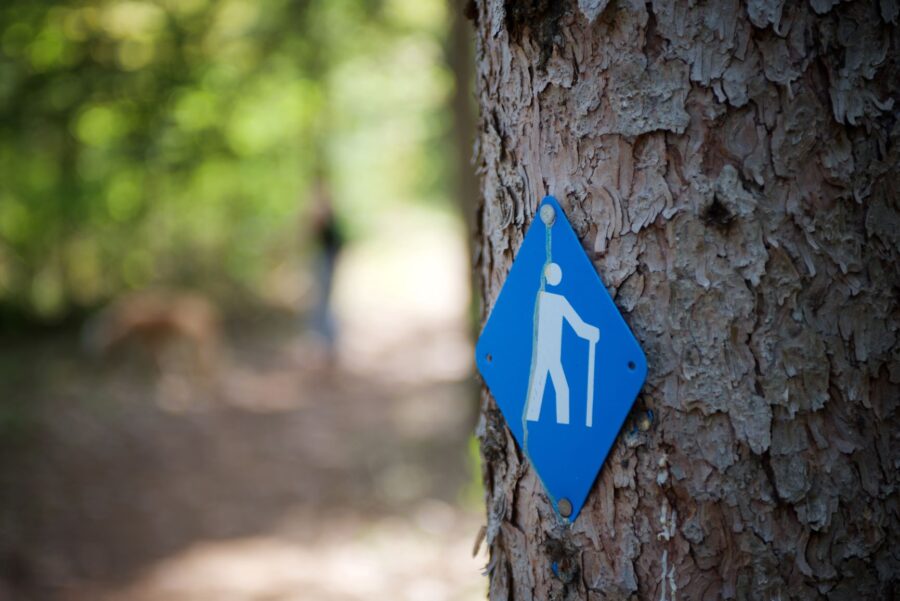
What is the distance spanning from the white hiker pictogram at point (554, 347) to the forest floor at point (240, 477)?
6.05 ft

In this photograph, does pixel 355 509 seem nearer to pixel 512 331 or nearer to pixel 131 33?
pixel 512 331

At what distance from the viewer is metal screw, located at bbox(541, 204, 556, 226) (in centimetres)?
117

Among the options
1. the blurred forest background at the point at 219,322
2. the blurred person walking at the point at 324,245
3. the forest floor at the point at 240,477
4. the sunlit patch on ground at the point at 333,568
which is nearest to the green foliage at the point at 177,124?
the blurred forest background at the point at 219,322

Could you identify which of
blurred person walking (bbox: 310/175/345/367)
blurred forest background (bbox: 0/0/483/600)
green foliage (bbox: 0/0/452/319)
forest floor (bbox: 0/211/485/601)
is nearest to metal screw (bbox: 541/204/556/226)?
forest floor (bbox: 0/211/485/601)

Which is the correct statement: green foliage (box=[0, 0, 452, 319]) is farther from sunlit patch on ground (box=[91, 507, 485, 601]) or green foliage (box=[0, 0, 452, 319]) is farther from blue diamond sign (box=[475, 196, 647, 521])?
blue diamond sign (box=[475, 196, 647, 521])

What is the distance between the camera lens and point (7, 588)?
484 centimetres

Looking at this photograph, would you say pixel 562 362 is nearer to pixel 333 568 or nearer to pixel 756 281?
pixel 756 281

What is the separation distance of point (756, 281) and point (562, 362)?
297mm

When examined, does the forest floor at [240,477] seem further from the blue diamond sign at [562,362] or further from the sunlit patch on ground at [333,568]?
the blue diamond sign at [562,362]

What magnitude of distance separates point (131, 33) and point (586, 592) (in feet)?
32.3

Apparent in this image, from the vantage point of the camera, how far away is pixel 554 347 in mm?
1176

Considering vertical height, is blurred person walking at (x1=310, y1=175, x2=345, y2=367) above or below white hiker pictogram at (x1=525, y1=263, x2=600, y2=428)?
above

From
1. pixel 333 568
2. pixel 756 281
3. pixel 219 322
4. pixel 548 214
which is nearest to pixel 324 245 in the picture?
pixel 219 322

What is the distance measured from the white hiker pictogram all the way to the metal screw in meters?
0.06
